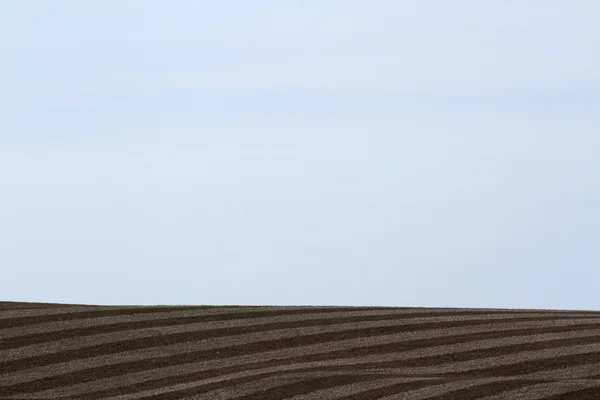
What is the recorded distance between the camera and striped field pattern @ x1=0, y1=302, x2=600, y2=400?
20.8 metres

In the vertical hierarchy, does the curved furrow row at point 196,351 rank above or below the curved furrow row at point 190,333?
below

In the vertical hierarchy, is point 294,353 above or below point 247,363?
above

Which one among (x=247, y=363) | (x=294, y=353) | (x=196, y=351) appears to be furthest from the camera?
(x=196, y=351)

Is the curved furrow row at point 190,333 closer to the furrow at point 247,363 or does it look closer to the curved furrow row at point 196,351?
the curved furrow row at point 196,351

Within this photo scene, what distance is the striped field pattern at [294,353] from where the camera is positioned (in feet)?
68.1

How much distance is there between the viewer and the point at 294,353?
82.5 ft

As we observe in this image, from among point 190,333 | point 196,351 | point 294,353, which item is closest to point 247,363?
point 294,353

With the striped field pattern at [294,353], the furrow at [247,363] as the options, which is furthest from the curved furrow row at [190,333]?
the furrow at [247,363]

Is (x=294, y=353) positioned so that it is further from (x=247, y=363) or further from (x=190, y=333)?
(x=190, y=333)

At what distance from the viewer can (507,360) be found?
24000 millimetres

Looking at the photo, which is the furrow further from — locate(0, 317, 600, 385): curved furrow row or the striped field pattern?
locate(0, 317, 600, 385): curved furrow row

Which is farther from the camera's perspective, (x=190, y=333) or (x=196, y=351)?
(x=190, y=333)

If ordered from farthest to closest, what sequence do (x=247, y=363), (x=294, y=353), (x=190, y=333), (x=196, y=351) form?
(x=190, y=333) < (x=196, y=351) < (x=294, y=353) < (x=247, y=363)


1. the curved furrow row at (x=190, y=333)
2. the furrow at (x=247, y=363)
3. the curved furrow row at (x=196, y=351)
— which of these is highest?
the curved furrow row at (x=190, y=333)
